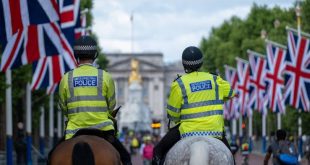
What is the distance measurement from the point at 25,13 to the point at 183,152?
1186 cm

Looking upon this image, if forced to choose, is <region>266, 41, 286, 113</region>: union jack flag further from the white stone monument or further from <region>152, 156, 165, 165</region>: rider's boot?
the white stone monument

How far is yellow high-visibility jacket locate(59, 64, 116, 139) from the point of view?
1161cm

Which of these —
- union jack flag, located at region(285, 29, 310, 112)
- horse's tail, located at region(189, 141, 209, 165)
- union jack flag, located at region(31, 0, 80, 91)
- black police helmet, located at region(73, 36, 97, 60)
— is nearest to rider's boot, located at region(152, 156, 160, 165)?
horse's tail, located at region(189, 141, 209, 165)

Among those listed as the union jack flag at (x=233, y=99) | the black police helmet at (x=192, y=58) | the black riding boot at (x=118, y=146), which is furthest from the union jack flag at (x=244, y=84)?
the black riding boot at (x=118, y=146)

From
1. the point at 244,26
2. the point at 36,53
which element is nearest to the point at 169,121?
the point at 36,53

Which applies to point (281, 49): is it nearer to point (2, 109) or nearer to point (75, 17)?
point (2, 109)

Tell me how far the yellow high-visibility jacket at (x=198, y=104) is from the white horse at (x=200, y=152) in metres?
0.59

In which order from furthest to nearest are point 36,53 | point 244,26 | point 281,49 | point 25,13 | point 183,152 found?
point 244,26, point 281,49, point 36,53, point 25,13, point 183,152

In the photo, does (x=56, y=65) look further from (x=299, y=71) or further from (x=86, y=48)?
(x=86, y=48)

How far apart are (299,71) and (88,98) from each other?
1195 inches

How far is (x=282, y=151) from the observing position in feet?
66.4

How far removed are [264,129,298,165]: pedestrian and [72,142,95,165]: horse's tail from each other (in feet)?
31.2

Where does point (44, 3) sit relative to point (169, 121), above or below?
above

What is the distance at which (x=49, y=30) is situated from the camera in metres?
27.7
